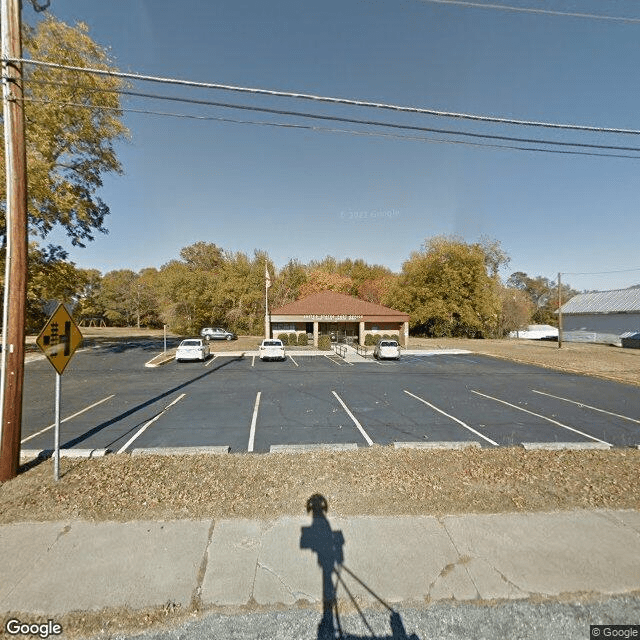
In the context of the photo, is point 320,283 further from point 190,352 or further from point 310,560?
point 310,560

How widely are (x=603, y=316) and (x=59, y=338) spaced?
56.9 metres

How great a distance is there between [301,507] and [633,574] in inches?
144

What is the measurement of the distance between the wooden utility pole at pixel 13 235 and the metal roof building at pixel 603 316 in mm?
51874

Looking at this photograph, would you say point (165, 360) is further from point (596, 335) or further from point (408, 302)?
point (596, 335)

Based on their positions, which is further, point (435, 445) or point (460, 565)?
point (435, 445)

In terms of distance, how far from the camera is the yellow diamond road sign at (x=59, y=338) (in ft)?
16.7

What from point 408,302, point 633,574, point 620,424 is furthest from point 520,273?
point 633,574

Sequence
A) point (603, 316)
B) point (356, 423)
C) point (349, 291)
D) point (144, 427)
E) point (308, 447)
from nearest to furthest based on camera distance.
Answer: point (308, 447) < point (144, 427) < point (356, 423) < point (603, 316) < point (349, 291)

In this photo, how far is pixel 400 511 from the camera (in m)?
4.42

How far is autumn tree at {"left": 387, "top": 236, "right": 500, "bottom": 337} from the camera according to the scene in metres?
44.0

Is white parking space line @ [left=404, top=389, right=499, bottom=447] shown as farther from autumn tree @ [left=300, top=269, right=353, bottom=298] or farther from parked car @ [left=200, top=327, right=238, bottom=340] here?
autumn tree @ [left=300, top=269, right=353, bottom=298]

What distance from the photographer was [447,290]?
4491 cm

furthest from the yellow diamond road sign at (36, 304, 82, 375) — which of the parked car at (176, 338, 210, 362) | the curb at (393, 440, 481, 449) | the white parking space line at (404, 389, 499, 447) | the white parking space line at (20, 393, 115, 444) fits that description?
the parked car at (176, 338, 210, 362)

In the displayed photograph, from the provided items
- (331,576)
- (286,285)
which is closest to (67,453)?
(331,576)
